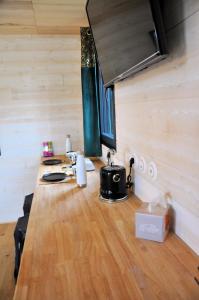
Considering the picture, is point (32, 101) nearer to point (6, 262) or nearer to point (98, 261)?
point (6, 262)

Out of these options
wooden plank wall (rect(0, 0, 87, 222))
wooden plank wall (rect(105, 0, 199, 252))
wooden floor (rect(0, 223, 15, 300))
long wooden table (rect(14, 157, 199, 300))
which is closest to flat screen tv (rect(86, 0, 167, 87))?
wooden plank wall (rect(105, 0, 199, 252))

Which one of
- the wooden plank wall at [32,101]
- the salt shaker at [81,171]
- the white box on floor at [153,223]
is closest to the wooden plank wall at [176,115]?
the white box on floor at [153,223]

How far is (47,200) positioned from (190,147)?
100 cm

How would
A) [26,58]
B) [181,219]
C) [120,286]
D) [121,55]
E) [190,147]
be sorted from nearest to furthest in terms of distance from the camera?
[120,286]
[190,147]
[181,219]
[121,55]
[26,58]

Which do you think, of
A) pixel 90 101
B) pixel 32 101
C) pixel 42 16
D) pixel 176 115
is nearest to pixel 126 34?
→ pixel 176 115

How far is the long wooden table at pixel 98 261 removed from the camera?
830 millimetres

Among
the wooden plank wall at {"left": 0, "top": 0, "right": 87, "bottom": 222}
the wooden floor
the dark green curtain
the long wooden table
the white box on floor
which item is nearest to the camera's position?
the long wooden table

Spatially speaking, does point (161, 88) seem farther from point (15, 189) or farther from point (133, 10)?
point (15, 189)

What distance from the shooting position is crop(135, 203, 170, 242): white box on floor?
3.55 feet

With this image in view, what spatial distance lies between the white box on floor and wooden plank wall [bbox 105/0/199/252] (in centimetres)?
7

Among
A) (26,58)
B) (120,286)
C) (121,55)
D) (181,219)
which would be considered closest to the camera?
(120,286)

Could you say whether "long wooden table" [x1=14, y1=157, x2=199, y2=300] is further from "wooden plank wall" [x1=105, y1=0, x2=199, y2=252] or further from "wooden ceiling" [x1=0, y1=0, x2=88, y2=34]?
"wooden ceiling" [x1=0, y1=0, x2=88, y2=34]

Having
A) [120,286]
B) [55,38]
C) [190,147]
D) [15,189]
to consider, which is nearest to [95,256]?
[120,286]

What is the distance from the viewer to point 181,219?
3.56ft
